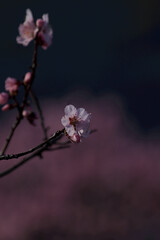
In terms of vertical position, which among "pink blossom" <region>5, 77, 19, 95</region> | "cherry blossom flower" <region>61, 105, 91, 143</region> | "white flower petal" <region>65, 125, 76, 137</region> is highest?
"pink blossom" <region>5, 77, 19, 95</region>

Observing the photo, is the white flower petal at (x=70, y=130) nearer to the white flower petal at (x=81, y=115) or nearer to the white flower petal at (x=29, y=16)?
the white flower petal at (x=81, y=115)

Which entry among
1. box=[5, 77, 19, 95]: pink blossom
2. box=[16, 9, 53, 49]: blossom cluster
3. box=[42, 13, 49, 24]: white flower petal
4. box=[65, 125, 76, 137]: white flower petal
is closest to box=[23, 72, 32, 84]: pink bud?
box=[5, 77, 19, 95]: pink blossom

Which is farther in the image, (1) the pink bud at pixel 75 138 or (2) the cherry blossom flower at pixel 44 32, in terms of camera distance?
(2) the cherry blossom flower at pixel 44 32

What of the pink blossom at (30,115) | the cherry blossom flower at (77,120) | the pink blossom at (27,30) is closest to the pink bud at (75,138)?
the cherry blossom flower at (77,120)

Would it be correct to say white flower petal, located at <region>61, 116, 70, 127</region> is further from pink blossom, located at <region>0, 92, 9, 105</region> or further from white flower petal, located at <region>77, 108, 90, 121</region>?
pink blossom, located at <region>0, 92, 9, 105</region>

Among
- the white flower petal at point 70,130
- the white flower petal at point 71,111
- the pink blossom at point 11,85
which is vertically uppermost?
the pink blossom at point 11,85

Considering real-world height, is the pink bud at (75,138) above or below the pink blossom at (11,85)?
below
